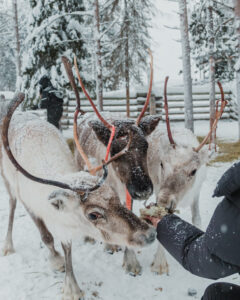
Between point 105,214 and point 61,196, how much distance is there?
1.30 feet

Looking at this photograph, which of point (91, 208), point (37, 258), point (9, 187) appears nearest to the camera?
point (91, 208)

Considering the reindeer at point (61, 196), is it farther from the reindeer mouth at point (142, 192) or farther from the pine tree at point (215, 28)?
the pine tree at point (215, 28)

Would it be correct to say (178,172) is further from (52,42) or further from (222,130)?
(222,130)

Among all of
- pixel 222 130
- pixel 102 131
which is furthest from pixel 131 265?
pixel 222 130

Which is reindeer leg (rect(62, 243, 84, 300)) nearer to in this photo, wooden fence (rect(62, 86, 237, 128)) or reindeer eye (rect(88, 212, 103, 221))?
reindeer eye (rect(88, 212, 103, 221))

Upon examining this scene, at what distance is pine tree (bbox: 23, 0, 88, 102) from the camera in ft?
36.1

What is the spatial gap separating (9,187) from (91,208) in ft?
6.78

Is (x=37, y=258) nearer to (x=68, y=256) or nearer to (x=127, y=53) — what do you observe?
(x=68, y=256)

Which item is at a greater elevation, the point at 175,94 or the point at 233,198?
the point at 175,94

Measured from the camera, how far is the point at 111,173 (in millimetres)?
3570

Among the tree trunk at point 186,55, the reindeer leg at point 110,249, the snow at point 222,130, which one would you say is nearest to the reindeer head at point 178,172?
the reindeer leg at point 110,249

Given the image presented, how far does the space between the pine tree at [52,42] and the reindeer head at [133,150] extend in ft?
27.6

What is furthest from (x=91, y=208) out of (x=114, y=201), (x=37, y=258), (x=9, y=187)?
(x=9, y=187)

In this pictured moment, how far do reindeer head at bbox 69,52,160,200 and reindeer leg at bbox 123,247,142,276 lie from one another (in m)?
0.83
